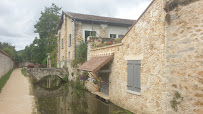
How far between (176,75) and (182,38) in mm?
1049

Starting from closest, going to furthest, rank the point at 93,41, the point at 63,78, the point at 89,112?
the point at 89,112 → the point at 93,41 → the point at 63,78

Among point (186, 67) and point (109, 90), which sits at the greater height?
point (186, 67)

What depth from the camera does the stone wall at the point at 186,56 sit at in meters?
4.00

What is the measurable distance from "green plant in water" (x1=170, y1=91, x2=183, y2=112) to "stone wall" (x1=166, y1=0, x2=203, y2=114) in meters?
0.06

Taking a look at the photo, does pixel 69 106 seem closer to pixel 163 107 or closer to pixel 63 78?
pixel 163 107

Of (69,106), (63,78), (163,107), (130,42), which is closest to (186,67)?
(163,107)

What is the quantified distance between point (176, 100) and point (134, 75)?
233cm

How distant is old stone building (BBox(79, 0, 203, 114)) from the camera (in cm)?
411

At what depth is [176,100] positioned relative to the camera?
457 centimetres

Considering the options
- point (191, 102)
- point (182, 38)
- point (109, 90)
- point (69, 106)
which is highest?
point (182, 38)

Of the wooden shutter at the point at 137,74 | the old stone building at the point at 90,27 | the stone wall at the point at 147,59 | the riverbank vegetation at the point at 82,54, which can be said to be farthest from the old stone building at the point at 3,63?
the wooden shutter at the point at 137,74

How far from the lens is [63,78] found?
17188mm

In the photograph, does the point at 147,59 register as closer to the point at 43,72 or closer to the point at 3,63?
the point at 43,72

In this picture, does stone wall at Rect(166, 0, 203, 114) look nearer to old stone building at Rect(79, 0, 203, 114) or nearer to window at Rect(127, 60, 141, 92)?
old stone building at Rect(79, 0, 203, 114)
